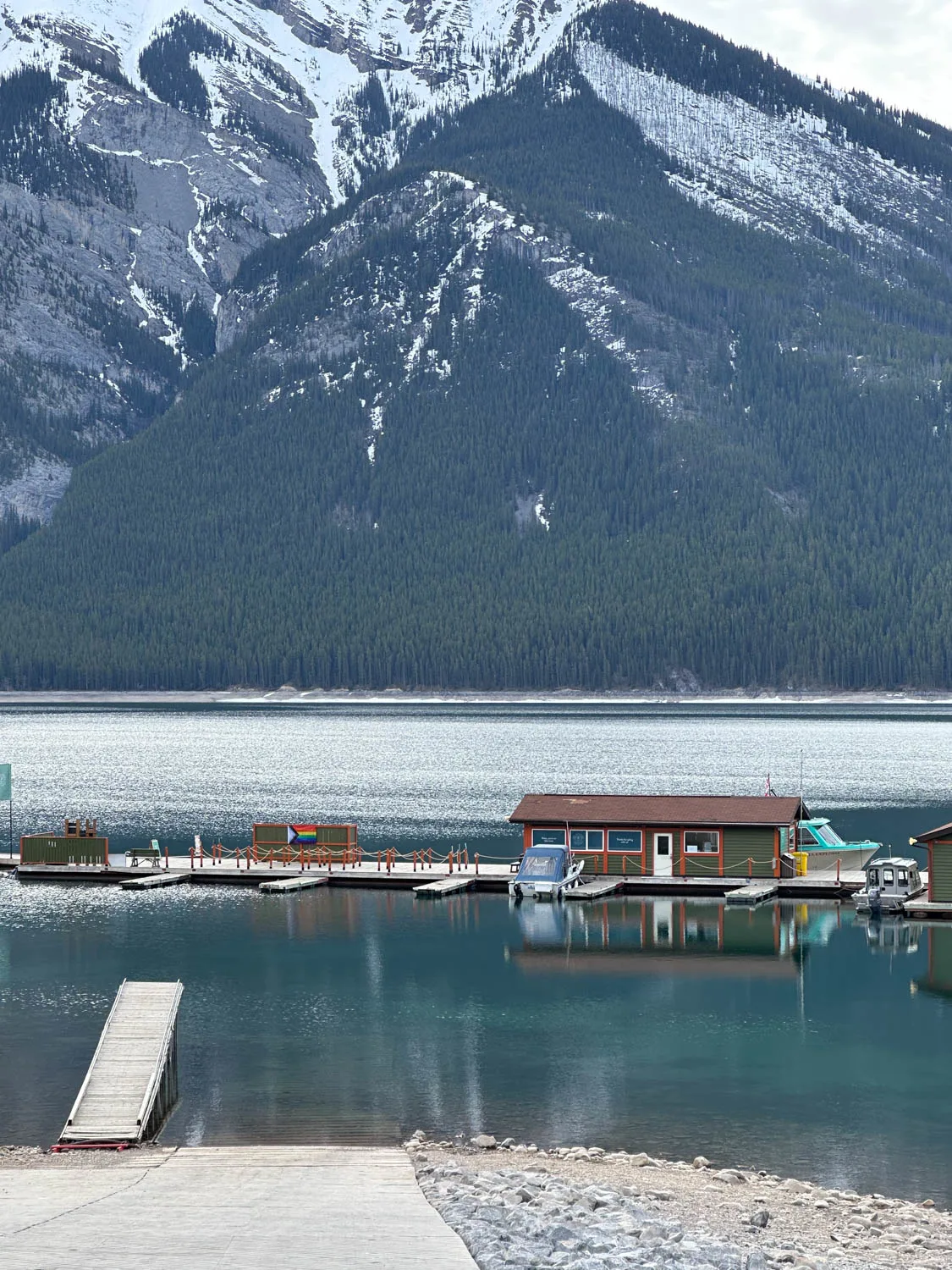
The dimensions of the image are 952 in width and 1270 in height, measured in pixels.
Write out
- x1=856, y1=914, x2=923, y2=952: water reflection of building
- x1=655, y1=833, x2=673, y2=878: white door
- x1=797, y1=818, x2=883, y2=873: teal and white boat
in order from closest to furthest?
1. x1=856, y1=914, x2=923, y2=952: water reflection of building
2. x1=655, y1=833, x2=673, y2=878: white door
3. x1=797, y1=818, x2=883, y2=873: teal and white boat

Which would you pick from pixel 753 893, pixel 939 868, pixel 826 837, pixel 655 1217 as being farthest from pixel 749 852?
pixel 655 1217

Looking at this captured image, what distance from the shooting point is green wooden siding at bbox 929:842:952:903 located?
66062 millimetres

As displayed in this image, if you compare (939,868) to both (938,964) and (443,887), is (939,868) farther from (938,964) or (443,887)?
(443,887)

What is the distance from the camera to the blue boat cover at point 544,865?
234ft

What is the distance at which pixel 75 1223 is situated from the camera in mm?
26953

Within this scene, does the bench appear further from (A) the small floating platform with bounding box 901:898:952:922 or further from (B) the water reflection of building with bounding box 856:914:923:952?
(A) the small floating platform with bounding box 901:898:952:922

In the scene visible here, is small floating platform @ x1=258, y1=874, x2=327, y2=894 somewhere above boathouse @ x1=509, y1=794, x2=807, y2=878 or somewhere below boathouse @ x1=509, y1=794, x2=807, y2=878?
below

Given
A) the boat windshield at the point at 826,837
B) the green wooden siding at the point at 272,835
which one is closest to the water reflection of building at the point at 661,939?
the boat windshield at the point at 826,837

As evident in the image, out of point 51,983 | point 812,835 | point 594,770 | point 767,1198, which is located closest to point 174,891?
point 51,983

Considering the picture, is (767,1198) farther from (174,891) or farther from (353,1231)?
(174,891)

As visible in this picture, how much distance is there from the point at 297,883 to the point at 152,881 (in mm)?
6364

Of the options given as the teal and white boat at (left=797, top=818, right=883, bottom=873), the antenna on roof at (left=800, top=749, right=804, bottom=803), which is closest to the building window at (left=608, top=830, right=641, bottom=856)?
the teal and white boat at (left=797, top=818, right=883, bottom=873)

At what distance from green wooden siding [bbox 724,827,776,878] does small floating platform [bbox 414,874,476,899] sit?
10.8m

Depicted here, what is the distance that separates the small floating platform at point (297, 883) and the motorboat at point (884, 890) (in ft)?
75.7
